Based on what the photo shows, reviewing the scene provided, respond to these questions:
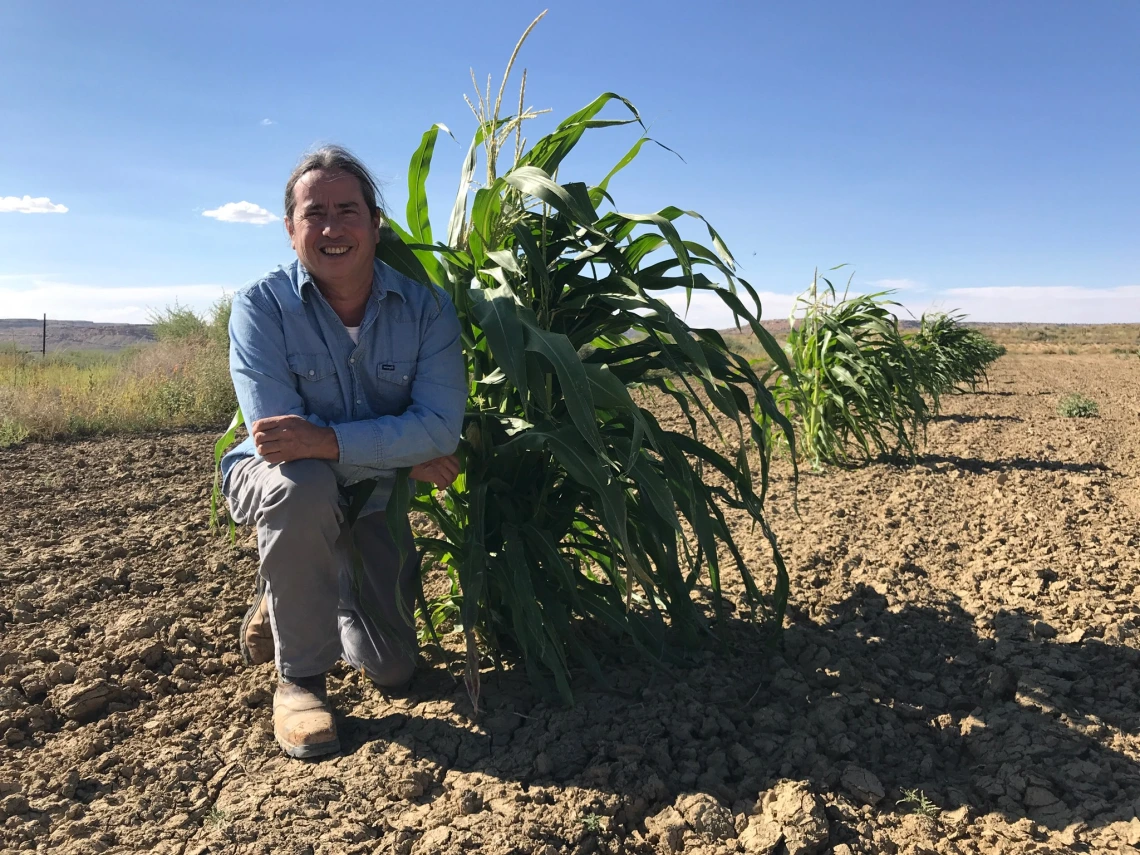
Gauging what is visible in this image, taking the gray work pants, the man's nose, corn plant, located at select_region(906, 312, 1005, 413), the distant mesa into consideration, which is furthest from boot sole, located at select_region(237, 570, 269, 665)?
the distant mesa

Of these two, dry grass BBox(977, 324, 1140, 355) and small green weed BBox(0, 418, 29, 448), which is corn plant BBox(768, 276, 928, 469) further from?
dry grass BBox(977, 324, 1140, 355)

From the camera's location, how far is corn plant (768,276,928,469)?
500cm

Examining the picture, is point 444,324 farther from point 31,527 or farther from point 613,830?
point 31,527

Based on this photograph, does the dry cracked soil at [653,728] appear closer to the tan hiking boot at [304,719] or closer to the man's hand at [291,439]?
the tan hiking boot at [304,719]

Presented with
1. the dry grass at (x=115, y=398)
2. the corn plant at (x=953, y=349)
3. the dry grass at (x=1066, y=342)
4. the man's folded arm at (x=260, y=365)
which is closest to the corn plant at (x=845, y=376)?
the man's folded arm at (x=260, y=365)

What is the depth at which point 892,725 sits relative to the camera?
2061mm

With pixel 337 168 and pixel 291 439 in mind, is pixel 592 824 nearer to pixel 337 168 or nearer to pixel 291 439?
pixel 291 439

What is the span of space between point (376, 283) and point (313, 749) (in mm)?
1152

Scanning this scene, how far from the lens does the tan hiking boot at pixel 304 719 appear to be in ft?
6.30

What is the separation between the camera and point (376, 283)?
81.9 inches

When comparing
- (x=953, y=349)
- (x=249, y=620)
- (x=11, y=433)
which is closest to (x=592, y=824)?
(x=249, y=620)

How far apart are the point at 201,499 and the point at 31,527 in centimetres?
81

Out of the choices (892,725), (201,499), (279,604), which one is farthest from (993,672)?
(201,499)

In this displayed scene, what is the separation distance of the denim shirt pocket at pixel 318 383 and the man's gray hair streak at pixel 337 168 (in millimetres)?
402
